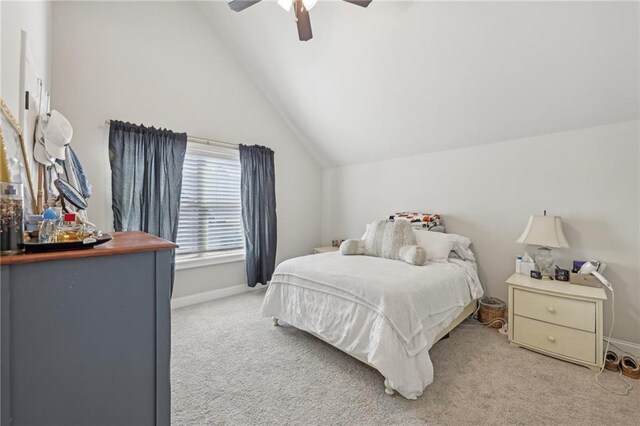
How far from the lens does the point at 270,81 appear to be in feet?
11.6

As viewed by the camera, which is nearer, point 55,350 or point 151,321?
point 55,350

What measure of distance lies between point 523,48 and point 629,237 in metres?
1.70

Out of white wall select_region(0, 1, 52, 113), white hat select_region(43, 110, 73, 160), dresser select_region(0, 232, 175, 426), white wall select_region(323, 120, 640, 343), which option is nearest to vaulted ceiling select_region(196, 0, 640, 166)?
white wall select_region(323, 120, 640, 343)

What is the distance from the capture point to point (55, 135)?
1463mm

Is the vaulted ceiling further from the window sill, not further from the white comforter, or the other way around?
the window sill

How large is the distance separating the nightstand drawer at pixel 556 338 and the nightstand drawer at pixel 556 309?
4cm

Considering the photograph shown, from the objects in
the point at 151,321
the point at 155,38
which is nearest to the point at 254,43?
the point at 155,38

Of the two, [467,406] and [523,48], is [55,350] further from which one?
[523,48]

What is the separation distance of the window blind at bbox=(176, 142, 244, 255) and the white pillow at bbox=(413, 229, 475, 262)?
7.56ft

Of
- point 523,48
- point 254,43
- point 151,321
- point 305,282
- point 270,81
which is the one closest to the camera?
point 151,321

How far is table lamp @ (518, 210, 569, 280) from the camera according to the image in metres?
2.20

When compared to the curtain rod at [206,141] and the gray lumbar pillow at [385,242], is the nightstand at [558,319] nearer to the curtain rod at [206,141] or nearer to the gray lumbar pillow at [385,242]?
the gray lumbar pillow at [385,242]

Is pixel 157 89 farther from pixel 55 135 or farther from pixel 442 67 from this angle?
pixel 442 67

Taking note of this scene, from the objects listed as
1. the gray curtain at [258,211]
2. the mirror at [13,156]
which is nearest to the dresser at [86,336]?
the mirror at [13,156]
